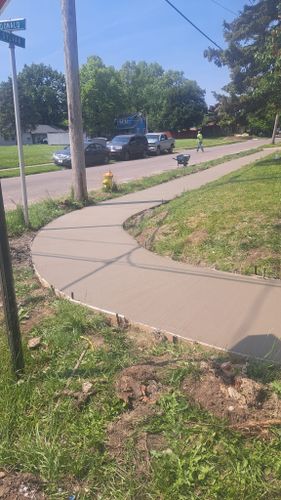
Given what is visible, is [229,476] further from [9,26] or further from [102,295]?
[9,26]

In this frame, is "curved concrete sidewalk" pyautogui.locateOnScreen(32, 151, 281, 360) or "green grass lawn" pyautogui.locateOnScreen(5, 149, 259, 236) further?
"green grass lawn" pyautogui.locateOnScreen(5, 149, 259, 236)

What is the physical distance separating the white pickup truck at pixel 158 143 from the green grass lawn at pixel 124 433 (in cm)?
3372

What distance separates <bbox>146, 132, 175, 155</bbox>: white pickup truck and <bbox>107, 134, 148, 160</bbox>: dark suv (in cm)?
259

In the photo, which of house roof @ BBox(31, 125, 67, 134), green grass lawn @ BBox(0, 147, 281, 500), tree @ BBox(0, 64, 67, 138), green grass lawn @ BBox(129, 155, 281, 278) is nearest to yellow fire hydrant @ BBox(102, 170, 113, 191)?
green grass lawn @ BBox(129, 155, 281, 278)

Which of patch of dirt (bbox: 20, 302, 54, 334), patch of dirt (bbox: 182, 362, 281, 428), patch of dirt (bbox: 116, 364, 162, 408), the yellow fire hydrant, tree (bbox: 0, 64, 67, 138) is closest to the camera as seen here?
patch of dirt (bbox: 182, 362, 281, 428)

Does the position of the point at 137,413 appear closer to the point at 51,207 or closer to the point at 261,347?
the point at 261,347

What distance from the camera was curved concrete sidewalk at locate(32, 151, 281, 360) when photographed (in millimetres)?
3961

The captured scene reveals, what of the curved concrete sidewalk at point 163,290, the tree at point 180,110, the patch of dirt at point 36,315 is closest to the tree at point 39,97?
the tree at point 180,110

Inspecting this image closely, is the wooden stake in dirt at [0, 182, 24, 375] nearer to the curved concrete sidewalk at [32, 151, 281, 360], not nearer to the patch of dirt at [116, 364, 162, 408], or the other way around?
the patch of dirt at [116, 364, 162, 408]

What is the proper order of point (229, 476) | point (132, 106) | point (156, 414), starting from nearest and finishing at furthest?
point (229, 476), point (156, 414), point (132, 106)

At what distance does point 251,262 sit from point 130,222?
4.10 meters

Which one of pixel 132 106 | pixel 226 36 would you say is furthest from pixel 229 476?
pixel 132 106

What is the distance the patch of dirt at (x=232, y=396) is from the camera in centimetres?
272

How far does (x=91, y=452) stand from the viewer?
8.26 feet
